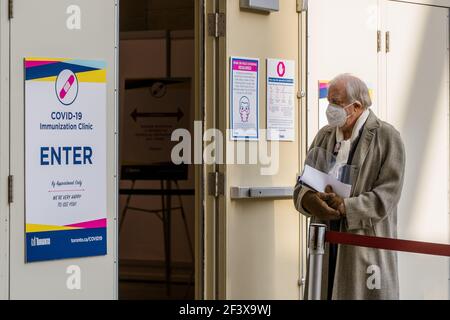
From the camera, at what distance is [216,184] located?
490 cm

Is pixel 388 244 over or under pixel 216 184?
under

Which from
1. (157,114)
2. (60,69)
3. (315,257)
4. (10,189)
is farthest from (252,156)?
(157,114)

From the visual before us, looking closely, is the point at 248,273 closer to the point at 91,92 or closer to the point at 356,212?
the point at 356,212

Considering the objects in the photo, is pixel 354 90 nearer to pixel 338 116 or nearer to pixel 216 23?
pixel 338 116

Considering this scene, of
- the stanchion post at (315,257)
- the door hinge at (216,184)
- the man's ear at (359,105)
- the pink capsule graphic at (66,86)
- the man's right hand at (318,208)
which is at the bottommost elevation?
the stanchion post at (315,257)

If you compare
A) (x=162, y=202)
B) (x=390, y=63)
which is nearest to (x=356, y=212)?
(x=390, y=63)

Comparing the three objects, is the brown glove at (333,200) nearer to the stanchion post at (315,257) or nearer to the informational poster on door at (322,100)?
the stanchion post at (315,257)

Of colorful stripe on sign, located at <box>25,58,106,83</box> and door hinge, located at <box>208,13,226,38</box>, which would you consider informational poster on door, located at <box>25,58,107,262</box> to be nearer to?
colorful stripe on sign, located at <box>25,58,106,83</box>

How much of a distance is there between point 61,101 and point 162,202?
344 centimetres

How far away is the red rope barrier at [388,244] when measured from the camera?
13.1ft

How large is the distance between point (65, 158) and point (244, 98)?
122cm

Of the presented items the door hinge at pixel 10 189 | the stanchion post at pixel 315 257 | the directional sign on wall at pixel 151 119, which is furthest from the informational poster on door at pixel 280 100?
the directional sign on wall at pixel 151 119

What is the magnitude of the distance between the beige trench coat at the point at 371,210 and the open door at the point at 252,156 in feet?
2.38
